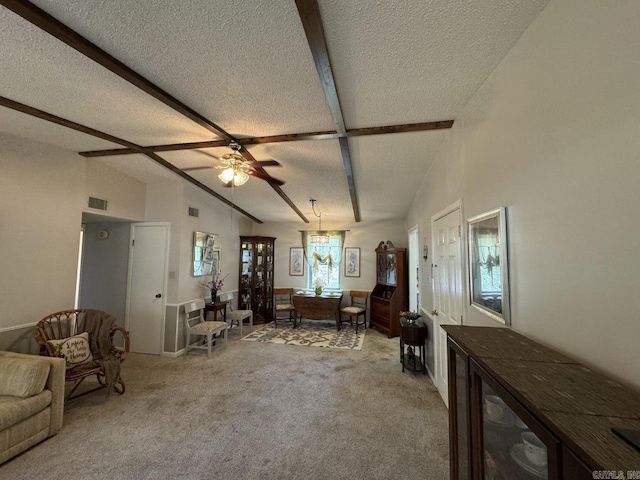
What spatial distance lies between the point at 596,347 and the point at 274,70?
2.15 meters

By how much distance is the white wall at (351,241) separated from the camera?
618 cm

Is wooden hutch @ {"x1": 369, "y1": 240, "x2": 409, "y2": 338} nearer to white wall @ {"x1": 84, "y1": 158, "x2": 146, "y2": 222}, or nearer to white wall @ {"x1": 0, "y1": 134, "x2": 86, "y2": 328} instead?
white wall @ {"x1": 84, "y1": 158, "x2": 146, "y2": 222}

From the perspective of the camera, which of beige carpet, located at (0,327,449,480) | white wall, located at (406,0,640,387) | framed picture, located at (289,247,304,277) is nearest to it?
white wall, located at (406,0,640,387)

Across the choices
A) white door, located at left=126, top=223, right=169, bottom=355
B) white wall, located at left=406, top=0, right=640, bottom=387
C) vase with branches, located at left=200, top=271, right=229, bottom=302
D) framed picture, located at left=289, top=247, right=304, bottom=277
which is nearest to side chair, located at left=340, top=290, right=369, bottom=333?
framed picture, located at left=289, top=247, right=304, bottom=277

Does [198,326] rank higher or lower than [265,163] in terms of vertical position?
lower

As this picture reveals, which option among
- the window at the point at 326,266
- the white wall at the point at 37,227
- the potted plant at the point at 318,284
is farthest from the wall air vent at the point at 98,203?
the window at the point at 326,266

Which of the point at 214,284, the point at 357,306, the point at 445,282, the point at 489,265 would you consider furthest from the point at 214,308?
the point at 489,265

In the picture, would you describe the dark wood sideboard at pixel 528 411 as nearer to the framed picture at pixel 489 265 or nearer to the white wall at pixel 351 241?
the framed picture at pixel 489 265

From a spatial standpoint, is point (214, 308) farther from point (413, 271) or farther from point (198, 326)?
point (413, 271)

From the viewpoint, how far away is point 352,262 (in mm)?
6312

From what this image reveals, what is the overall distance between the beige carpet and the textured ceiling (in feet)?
8.71

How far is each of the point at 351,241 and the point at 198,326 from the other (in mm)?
3681

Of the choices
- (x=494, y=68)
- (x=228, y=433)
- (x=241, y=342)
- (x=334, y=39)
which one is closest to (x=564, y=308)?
(x=494, y=68)

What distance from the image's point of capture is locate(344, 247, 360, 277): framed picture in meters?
6.29
